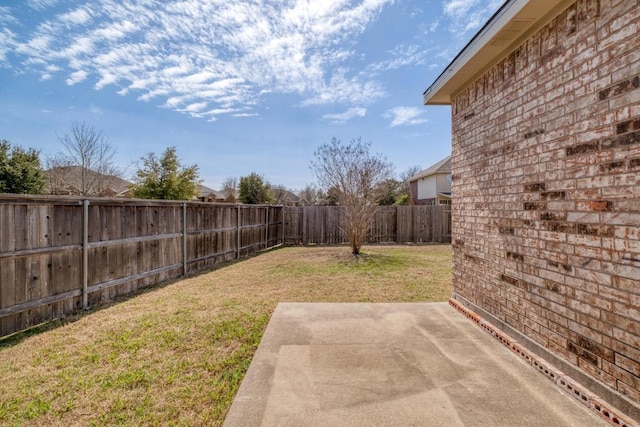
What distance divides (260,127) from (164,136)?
6.14m

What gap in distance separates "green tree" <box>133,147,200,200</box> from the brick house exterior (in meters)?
15.3

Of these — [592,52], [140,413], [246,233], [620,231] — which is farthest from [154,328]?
[246,233]

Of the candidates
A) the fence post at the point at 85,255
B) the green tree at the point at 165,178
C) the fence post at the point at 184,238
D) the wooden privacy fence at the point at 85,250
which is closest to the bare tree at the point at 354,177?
the wooden privacy fence at the point at 85,250

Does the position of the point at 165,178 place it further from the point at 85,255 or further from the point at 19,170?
the point at 85,255

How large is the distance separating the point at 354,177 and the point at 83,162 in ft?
53.0

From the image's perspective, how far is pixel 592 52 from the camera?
2031 mm

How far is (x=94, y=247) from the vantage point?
4645 millimetres

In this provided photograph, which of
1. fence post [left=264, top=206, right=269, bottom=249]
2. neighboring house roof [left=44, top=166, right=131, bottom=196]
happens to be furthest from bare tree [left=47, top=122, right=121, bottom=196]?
fence post [left=264, top=206, right=269, bottom=249]

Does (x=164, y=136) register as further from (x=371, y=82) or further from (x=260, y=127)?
→ (x=371, y=82)

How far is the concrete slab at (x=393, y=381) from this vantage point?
191cm

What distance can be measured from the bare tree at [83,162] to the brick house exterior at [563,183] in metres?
19.3

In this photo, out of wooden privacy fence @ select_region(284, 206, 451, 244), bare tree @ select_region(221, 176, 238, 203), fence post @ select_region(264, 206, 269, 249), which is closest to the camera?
fence post @ select_region(264, 206, 269, 249)

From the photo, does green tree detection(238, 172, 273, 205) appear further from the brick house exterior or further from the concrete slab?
the brick house exterior

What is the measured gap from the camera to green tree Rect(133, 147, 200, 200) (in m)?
15.2
